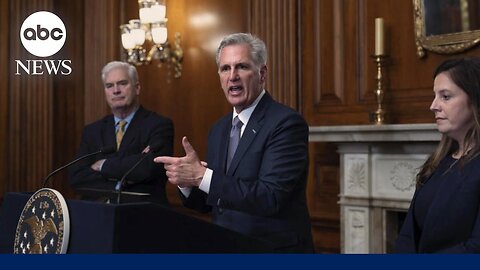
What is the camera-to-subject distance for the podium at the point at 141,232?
4.79 ft

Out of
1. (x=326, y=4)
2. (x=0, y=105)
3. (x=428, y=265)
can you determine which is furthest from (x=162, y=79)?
(x=428, y=265)

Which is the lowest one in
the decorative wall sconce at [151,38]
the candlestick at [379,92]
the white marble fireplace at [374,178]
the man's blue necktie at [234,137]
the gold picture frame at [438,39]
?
the white marble fireplace at [374,178]

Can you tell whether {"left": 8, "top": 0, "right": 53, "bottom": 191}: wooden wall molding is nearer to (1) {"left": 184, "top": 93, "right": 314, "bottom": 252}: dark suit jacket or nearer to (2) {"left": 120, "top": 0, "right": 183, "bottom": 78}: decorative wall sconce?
(2) {"left": 120, "top": 0, "right": 183, "bottom": 78}: decorative wall sconce

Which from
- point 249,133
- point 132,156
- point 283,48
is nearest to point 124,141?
point 132,156

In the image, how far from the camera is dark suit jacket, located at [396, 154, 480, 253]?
6.41ft

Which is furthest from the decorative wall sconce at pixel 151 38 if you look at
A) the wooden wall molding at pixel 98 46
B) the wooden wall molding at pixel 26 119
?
the wooden wall molding at pixel 26 119

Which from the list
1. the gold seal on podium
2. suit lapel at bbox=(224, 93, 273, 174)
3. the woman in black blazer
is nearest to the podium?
the gold seal on podium

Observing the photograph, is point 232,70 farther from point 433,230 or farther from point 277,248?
point 433,230

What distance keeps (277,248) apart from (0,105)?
4.87m

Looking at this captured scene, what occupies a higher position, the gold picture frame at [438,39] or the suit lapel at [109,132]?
the gold picture frame at [438,39]

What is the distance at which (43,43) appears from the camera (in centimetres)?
648

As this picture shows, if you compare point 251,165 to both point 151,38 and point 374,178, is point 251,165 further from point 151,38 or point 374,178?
point 151,38

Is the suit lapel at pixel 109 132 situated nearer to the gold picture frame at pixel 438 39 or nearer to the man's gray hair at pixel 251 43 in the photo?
the man's gray hair at pixel 251 43

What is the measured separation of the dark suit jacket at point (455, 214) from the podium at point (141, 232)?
62 cm
